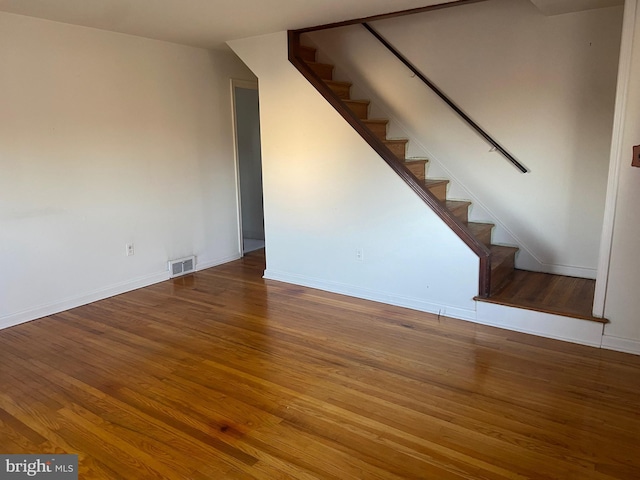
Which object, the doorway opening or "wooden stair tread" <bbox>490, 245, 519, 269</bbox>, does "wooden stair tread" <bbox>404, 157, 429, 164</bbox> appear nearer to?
"wooden stair tread" <bbox>490, 245, 519, 269</bbox>

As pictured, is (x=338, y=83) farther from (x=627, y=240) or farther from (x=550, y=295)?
(x=627, y=240)

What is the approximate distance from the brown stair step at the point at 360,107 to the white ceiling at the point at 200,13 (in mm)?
847

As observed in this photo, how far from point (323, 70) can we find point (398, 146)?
112 centimetres

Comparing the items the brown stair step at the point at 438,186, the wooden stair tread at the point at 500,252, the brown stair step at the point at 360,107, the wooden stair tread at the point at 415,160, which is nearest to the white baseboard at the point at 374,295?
the wooden stair tread at the point at 500,252

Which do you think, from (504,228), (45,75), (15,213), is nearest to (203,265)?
(15,213)

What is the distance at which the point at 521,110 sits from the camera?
3951 mm

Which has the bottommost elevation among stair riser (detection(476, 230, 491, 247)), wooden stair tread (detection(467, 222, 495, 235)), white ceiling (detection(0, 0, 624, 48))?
stair riser (detection(476, 230, 491, 247))

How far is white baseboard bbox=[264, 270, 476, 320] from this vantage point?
3647 mm

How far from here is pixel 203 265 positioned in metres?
5.09

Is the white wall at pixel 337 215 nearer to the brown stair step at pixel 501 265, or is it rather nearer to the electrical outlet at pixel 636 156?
the brown stair step at pixel 501 265

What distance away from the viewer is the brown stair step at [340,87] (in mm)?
4480

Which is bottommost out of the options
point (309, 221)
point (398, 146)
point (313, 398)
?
point (313, 398)

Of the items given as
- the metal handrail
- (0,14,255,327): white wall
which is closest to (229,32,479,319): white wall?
(0,14,255,327): white wall

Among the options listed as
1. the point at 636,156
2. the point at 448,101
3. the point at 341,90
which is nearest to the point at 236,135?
the point at 341,90
